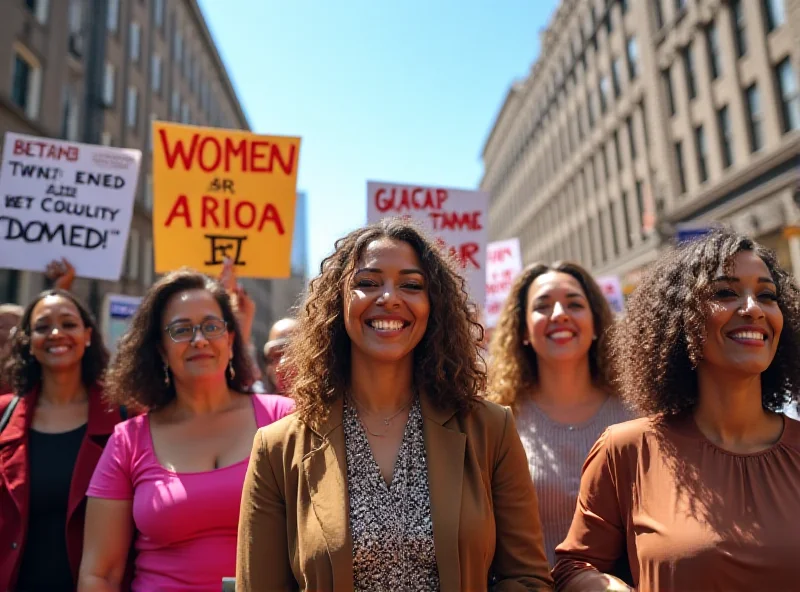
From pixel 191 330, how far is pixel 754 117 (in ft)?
63.5

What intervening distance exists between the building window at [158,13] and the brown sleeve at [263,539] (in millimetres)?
33009

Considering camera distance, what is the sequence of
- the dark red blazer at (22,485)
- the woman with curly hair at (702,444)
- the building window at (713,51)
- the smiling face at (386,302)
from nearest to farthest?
the woman with curly hair at (702,444)
the smiling face at (386,302)
the dark red blazer at (22,485)
the building window at (713,51)

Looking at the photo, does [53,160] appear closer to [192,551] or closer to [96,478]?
[96,478]

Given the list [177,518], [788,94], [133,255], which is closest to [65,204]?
[177,518]

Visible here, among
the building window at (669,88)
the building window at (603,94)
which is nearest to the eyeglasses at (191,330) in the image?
the building window at (669,88)

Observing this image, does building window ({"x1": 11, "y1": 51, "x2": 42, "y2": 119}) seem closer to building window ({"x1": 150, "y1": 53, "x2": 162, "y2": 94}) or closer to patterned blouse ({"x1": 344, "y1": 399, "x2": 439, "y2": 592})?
building window ({"x1": 150, "y1": 53, "x2": 162, "y2": 94})

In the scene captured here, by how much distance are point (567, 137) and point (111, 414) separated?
1399 inches

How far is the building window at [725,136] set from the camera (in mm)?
19406

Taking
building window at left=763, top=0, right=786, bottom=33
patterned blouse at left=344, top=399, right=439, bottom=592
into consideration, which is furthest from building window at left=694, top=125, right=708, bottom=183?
patterned blouse at left=344, top=399, right=439, bottom=592

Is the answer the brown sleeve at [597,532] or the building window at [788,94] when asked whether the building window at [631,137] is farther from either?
the brown sleeve at [597,532]

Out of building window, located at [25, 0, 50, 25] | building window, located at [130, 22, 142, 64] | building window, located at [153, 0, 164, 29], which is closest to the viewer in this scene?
building window, located at [25, 0, 50, 25]

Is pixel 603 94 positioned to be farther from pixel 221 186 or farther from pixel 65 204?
pixel 65 204

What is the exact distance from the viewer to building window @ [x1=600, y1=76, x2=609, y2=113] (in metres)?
29.4

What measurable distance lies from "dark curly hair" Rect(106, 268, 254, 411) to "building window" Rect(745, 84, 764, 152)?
18.9m
